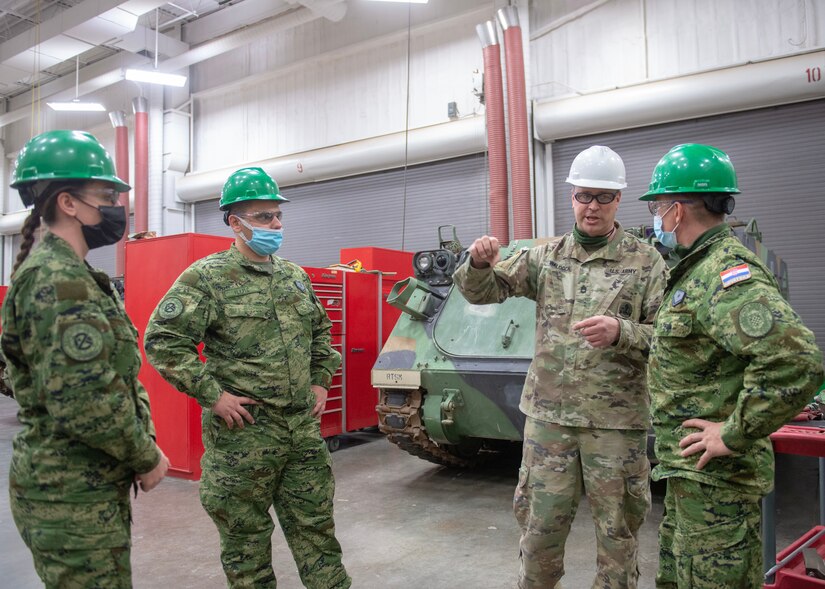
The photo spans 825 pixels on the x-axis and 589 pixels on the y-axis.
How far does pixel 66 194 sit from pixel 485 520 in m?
3.77

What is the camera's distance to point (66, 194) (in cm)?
189

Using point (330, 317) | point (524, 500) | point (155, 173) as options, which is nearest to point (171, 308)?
point (524, 500)

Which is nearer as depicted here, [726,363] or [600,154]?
[726,363]

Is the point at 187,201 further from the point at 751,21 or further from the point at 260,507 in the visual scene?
the point at 260,507

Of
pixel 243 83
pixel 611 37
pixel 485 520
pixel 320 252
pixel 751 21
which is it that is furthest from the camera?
pixel 243 83

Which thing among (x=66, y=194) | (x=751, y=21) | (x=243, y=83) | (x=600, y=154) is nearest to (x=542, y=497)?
(x=600, y=154)

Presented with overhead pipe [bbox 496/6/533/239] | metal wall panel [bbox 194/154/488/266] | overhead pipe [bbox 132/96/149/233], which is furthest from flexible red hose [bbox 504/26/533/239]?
overhead pipe [bbox 132/96/149/233]

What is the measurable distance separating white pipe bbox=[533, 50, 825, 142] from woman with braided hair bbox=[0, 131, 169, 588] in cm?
763

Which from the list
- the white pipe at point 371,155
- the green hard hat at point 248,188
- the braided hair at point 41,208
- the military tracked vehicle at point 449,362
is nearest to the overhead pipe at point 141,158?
the white pipe at point 371,155

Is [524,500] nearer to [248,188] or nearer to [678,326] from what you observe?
[678,326]

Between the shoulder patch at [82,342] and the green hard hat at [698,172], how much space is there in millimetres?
1702

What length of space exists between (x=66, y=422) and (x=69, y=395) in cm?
7

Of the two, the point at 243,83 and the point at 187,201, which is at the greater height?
the point at 243,83

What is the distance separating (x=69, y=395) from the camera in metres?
1.71
